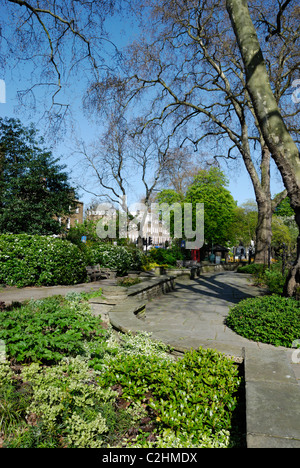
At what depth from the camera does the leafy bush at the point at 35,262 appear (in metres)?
9.75

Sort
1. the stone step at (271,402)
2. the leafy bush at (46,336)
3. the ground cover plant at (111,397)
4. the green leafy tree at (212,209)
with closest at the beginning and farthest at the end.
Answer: the stone step at (271,402) → the ground cover plant at (111,397) → the leafy bush at (46,336) → the green leafy tree at (212,209)

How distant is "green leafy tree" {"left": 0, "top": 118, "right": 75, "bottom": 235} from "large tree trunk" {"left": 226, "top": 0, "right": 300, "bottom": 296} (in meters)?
14.6

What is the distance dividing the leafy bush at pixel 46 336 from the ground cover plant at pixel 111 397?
0.01 metres

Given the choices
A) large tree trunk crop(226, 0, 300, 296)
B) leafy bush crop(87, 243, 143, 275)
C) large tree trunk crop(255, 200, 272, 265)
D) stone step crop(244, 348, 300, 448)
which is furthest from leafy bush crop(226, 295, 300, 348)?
large tree trunk crop(255, 200, 272, 265)

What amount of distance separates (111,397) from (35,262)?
7.66 meters

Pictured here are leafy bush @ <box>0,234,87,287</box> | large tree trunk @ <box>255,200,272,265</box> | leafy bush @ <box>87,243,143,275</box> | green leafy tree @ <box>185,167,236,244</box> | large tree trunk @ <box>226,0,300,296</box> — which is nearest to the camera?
large tree trunk @ <box>226,0,300,296</box>

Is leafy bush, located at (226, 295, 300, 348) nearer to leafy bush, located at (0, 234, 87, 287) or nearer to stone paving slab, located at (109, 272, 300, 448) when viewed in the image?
stone paving slab, located at (109, 272, 300, 448)

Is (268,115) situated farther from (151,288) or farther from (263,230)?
(263,230)

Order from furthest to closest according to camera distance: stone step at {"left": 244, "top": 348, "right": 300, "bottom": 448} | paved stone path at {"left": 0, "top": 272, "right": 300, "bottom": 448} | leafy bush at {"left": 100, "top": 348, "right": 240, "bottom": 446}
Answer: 1. leafy bush at {"left": 100, "top": 348, "right": 240, "bottom": 446}
2. paved stone path at {"left": 0, "top": 272, "right": 300, "bottom": 448}
3. stone step at {"left": 244, "top": 348, "right": 300, "bottom": 448}

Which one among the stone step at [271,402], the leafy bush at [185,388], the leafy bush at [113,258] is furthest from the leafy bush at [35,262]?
the stone step at [271,402]

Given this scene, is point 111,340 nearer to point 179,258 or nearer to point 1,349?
point 1,349

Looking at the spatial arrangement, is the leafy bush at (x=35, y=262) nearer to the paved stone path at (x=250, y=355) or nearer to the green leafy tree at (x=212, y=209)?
the paved stone path at (x=250, y=355)

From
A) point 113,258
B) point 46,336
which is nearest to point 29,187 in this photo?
point 113,258

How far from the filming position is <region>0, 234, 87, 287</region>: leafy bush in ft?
32.0
